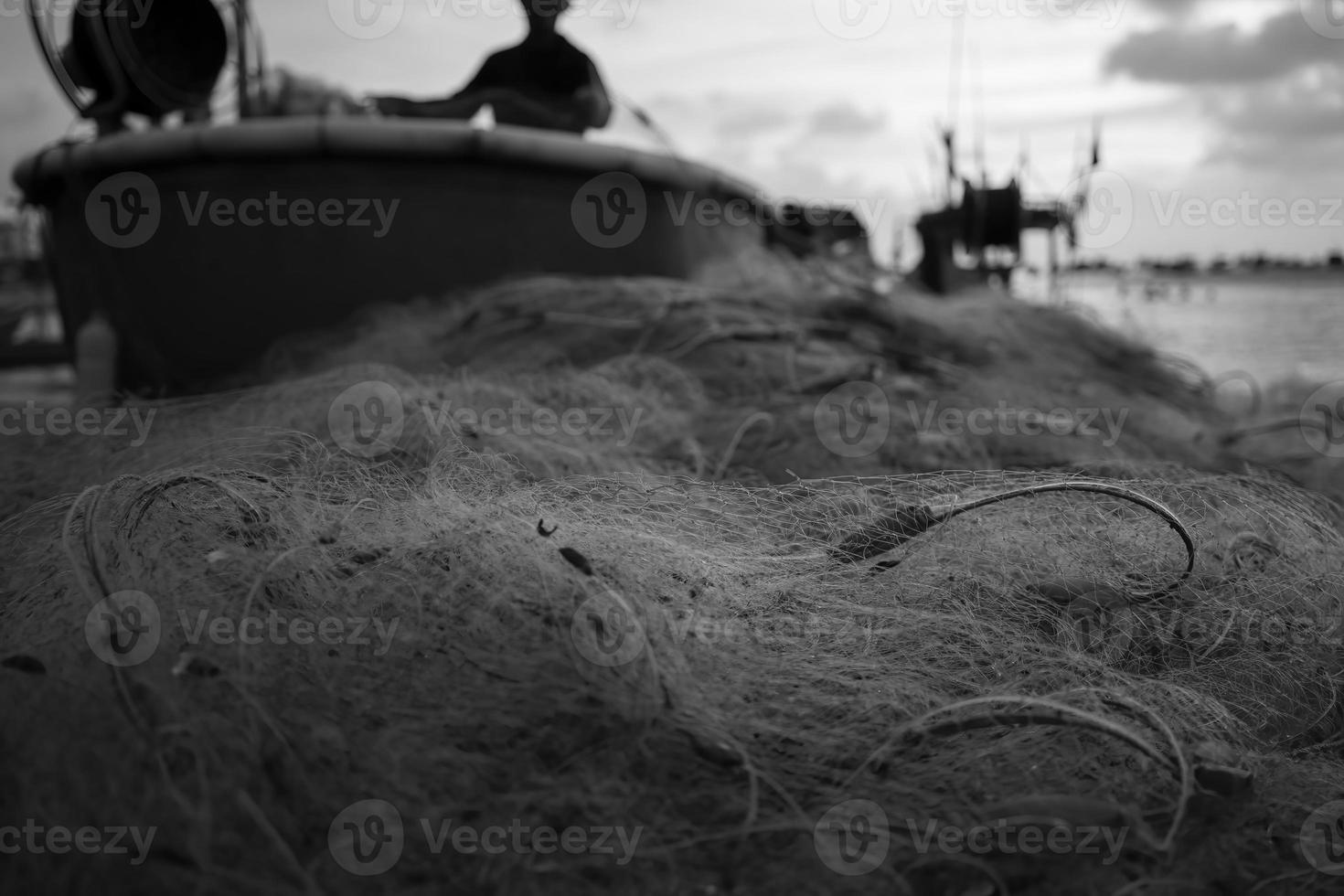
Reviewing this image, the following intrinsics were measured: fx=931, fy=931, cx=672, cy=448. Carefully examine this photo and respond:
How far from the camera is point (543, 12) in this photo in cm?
500

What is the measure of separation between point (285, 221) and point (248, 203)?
8.0 inches

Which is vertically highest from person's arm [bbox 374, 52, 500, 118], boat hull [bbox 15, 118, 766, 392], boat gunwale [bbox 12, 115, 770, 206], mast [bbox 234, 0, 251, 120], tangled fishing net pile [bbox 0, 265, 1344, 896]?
mast [bbox 234, 0, 251, 120]

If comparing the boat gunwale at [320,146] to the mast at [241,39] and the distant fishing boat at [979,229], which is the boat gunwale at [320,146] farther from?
the distant fishing boat at [979,229]

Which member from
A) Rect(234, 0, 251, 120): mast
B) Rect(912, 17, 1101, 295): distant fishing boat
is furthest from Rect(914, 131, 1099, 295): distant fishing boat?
Rect(234, 0, 251, 120): mast

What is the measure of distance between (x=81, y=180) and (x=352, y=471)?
351 cm

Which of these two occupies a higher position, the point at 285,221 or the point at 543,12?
the point at 543,12

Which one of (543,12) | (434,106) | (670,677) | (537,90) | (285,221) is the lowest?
(670,677)

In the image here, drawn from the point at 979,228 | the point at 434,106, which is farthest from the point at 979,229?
the point at 434,106

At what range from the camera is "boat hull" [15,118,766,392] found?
4223 mm

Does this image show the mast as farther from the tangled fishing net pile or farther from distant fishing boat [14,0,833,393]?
the tangled fishing net pile

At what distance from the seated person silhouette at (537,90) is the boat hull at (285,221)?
407mm

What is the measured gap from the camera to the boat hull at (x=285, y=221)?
4.22 m

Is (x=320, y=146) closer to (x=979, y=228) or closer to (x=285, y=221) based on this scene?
(x=285, y=221)

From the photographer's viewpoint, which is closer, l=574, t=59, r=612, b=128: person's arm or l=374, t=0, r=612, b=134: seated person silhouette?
l=374, t=0, r=612, b=134: seated person silhouette
